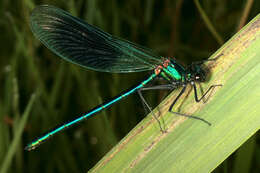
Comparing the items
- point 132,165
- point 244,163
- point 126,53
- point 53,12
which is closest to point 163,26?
point 126,53

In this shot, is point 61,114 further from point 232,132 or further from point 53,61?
point 232,132

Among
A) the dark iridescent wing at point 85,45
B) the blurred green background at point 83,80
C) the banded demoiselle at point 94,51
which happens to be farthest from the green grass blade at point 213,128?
the dark iridescent wing at point 85,45

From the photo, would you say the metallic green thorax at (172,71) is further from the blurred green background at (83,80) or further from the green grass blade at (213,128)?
the green grass blade at (213,128)

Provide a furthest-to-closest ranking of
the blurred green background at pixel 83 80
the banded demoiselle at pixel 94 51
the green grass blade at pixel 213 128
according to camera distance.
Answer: the blurred green background at pixel 83 80 < the banded demoiselle at pixel 94 51 < the green grass blade at pixel 213 128

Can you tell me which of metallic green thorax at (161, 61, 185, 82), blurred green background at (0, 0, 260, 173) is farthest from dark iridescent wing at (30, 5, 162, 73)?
blurred green background at (0, 0, 260, 173)

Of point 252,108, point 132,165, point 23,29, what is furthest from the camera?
point 23,29

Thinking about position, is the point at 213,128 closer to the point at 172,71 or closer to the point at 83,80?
the point at 172,71

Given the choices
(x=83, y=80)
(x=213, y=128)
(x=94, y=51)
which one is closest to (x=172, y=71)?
(x=94, y=51)
